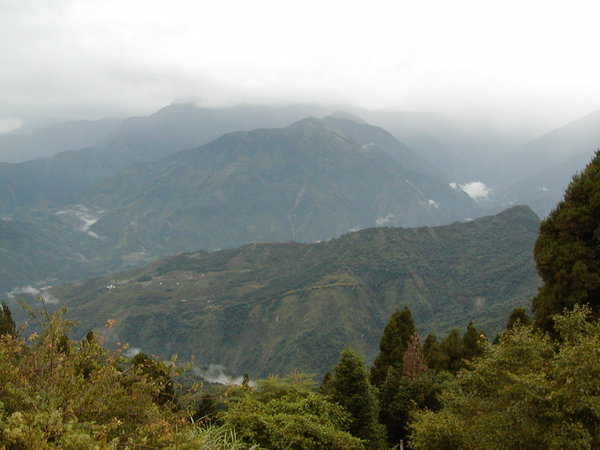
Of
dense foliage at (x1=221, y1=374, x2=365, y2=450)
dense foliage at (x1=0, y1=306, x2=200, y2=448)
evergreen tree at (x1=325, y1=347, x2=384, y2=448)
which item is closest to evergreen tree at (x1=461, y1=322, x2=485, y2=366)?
evergreen tree at (x1=325, y1=347, x2=384, y2=448)

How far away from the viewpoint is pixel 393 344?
43312 millimetres

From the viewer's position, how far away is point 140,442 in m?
7.43

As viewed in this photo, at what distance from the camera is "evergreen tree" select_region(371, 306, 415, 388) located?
42.0 meters

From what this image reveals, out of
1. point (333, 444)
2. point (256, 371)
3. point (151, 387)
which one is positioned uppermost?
point (151, 387)

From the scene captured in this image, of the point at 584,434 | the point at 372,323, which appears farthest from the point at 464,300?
the point at 584,434

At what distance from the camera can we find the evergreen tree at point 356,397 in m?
22.3

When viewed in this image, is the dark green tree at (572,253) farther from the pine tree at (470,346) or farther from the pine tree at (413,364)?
the pine tree at (470,346)

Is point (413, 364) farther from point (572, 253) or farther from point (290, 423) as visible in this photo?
point (290, 423)

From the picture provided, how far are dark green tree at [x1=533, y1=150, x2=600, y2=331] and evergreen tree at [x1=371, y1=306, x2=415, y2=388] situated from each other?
20.8 metres

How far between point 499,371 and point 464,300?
18842 cm

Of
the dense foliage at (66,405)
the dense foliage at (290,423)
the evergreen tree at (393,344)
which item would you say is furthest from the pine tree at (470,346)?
the dense foliage at (66,405)

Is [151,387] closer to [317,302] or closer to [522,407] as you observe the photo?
[522,407]

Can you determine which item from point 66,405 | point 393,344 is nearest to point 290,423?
point 66,405

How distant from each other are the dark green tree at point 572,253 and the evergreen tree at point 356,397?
31.5ft
